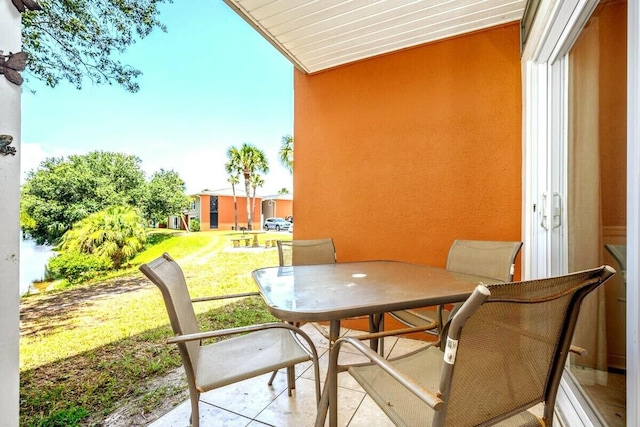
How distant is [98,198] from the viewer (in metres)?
2.63

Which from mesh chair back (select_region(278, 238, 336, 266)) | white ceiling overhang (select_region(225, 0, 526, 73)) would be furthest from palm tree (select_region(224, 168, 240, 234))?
white ceiling overhang (select_region(225, 0, 526, 73))

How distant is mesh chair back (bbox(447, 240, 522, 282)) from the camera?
1.91 meters

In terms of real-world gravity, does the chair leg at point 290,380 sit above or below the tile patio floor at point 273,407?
above

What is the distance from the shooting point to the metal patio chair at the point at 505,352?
72 centimetres

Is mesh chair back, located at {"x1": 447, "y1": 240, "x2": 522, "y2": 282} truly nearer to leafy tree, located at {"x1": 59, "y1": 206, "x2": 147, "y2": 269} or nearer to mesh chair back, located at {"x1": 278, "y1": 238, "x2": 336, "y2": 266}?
mesh chair back, located at {"x1": 278, "y1": 238, "x2": 336, "y2": 266}

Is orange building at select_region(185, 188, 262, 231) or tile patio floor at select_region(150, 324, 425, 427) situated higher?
orange building at select_region(185, 188, 262, 231)

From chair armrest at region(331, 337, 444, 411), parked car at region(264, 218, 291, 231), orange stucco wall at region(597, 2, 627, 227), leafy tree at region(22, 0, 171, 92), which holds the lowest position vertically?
chair armrest at region(331, 337, 444, 411)

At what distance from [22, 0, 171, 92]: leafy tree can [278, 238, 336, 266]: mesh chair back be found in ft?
6.21

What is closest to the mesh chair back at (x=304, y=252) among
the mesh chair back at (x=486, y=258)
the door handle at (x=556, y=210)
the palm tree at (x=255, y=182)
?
the mesh chair back at (x=486, y=258)

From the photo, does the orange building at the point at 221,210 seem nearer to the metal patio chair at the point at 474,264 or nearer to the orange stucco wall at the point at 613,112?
the metal patio chair at the point at 474,264

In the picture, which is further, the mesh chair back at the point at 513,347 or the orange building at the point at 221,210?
the orange building at the point at 221,210

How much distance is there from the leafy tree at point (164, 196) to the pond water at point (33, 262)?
3.44 ft

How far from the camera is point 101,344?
2371 millimetres

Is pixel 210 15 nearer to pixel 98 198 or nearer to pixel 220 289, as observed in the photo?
pixel 98 198
